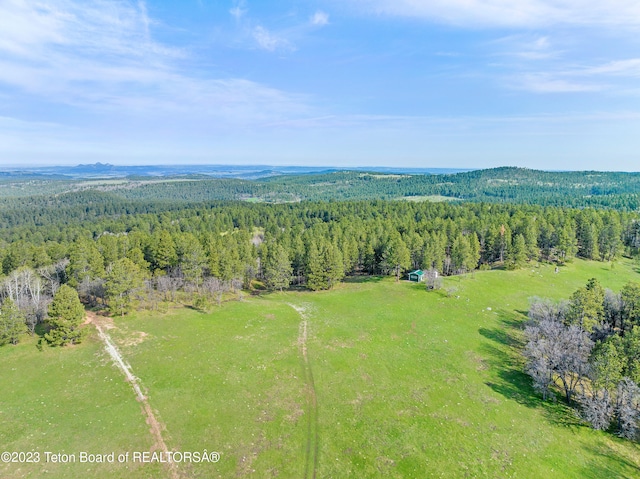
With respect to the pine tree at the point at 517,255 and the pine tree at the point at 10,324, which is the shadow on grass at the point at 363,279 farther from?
the pine tree at the point at 10,324

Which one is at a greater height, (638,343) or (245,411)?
(638,343)

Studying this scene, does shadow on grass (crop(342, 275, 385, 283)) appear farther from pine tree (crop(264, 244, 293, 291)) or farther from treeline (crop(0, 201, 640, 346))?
pine tree (crop(264, 244, 293, 291))

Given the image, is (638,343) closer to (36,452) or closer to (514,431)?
(514,431)

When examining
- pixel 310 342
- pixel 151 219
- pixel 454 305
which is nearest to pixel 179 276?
pixel 310 342

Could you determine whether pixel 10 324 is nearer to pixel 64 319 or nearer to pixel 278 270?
pixel 64 319

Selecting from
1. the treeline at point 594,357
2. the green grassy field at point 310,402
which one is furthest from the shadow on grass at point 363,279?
the treeline at point 594,357
